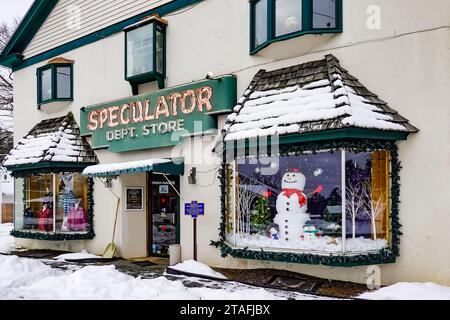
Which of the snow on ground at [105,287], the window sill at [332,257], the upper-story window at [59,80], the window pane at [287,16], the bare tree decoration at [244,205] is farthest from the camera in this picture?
the upper-story window at [59,80]

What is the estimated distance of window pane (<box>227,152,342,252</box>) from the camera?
8164 mm

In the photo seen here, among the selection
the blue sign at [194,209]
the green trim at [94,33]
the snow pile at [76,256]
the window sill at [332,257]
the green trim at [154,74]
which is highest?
the green trim at [94,33]

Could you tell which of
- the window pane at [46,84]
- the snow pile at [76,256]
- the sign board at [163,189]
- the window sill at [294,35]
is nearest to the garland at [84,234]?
the snow pile at [76,256]

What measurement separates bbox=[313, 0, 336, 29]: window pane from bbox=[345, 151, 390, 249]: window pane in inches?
103

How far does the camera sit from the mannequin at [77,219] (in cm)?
1299

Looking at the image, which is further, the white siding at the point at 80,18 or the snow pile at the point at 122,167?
the white siding at the point at 80,18

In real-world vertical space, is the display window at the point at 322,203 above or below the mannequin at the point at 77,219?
above

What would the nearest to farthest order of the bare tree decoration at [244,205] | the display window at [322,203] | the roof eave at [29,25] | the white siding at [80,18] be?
the display window at [322,203] < the bare tree decoration at [244,205] < the white siding at [80,18] < the roof eave at [29,25]

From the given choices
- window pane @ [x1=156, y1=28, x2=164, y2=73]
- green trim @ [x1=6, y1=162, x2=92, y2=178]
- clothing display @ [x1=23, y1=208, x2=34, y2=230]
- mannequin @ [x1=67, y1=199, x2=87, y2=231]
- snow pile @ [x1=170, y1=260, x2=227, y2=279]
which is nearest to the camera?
snow pile @ [x1=170, y1=260, x2=227, y2=279]

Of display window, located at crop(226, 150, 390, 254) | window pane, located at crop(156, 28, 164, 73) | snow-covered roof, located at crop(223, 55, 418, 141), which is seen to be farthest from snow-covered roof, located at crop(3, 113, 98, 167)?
display window, located at crop(226, 150, 390, 254)

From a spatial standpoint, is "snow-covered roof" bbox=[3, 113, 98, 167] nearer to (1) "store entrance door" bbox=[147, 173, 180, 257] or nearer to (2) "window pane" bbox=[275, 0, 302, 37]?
(1) "store entrance door" bbox=[147, 173, 180, 257]

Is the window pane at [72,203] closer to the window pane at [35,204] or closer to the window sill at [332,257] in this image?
the window pane at [35,204]

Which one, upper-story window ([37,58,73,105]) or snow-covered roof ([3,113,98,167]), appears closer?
snow-covered roof ([3,113,98,167])
